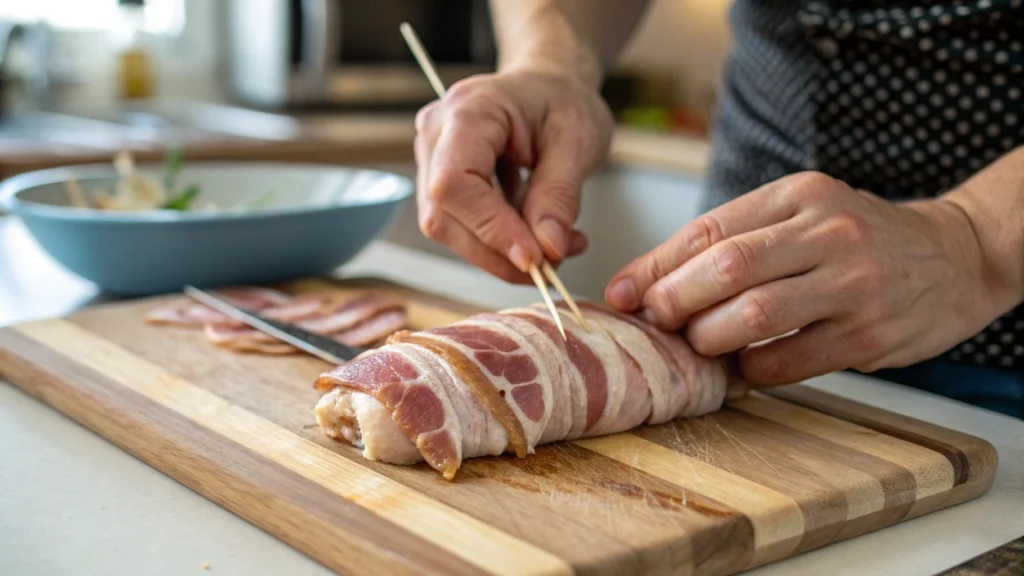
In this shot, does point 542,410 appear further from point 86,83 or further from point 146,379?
point 86,83

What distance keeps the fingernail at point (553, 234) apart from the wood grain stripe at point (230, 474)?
1.51 ft

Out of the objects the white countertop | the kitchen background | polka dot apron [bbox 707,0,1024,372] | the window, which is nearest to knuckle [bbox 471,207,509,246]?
the white countertop

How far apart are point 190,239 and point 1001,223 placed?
113 cm

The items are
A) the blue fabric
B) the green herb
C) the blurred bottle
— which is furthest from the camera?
the blurred bottle

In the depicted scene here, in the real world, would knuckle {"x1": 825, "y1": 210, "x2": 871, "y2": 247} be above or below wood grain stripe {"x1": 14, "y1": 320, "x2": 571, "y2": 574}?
above

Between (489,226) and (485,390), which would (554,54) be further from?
(485,390)

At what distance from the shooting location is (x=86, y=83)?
408 cm

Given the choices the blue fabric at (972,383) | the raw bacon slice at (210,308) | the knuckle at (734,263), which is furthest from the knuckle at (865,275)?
the raw bacon slice at (210,308)

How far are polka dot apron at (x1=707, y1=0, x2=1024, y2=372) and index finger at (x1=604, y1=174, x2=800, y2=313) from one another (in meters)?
0.45

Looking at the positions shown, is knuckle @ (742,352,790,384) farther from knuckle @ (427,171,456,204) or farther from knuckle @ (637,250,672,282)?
knuckle @ (427,171,456,204)

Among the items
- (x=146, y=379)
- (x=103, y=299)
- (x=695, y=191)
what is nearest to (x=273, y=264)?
(x=103, y=299)

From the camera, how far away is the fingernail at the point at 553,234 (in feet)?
4.34

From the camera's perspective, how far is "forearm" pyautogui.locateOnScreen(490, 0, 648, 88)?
5.26 ft

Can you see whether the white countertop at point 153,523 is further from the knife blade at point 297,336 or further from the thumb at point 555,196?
the thumb at point 555,196
